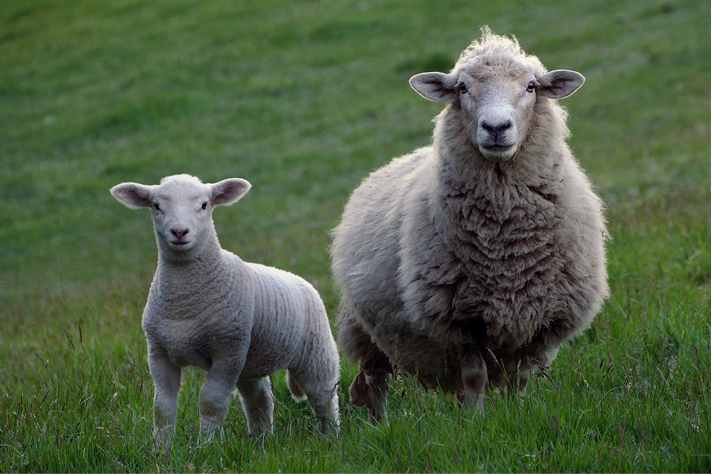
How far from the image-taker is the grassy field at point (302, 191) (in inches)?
115

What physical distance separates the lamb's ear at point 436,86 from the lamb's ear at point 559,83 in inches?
17.3

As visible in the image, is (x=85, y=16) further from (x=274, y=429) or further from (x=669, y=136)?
(x=274, y=429)

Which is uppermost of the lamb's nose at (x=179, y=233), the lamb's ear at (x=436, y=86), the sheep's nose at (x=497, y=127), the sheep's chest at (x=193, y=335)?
the lamb's ear at (x=436, y=86)

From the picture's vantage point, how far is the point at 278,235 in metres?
9.58

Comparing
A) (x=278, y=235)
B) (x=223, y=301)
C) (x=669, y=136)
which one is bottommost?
(x=278, y=235)

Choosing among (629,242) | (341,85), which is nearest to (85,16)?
(341,85)

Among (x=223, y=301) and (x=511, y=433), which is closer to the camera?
(x=511, y=433)

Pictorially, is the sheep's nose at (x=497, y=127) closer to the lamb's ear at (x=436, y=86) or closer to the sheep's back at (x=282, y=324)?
the lamb's ear at (x=436, y=86)

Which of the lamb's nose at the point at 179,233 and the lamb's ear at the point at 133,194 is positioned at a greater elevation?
the lamb's ear at the point at 133,194

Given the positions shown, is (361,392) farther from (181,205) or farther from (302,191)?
(302,191)

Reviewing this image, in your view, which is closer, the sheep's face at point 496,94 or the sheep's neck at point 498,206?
the sheep's face at point 496,94

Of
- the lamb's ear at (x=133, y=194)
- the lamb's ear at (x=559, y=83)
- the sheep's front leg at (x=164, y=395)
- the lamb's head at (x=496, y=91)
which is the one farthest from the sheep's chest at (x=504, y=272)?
the lamb's ear at (x=133, y=194)

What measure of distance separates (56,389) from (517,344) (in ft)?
8.16

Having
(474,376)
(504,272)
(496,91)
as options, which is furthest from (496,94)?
(474,376)
